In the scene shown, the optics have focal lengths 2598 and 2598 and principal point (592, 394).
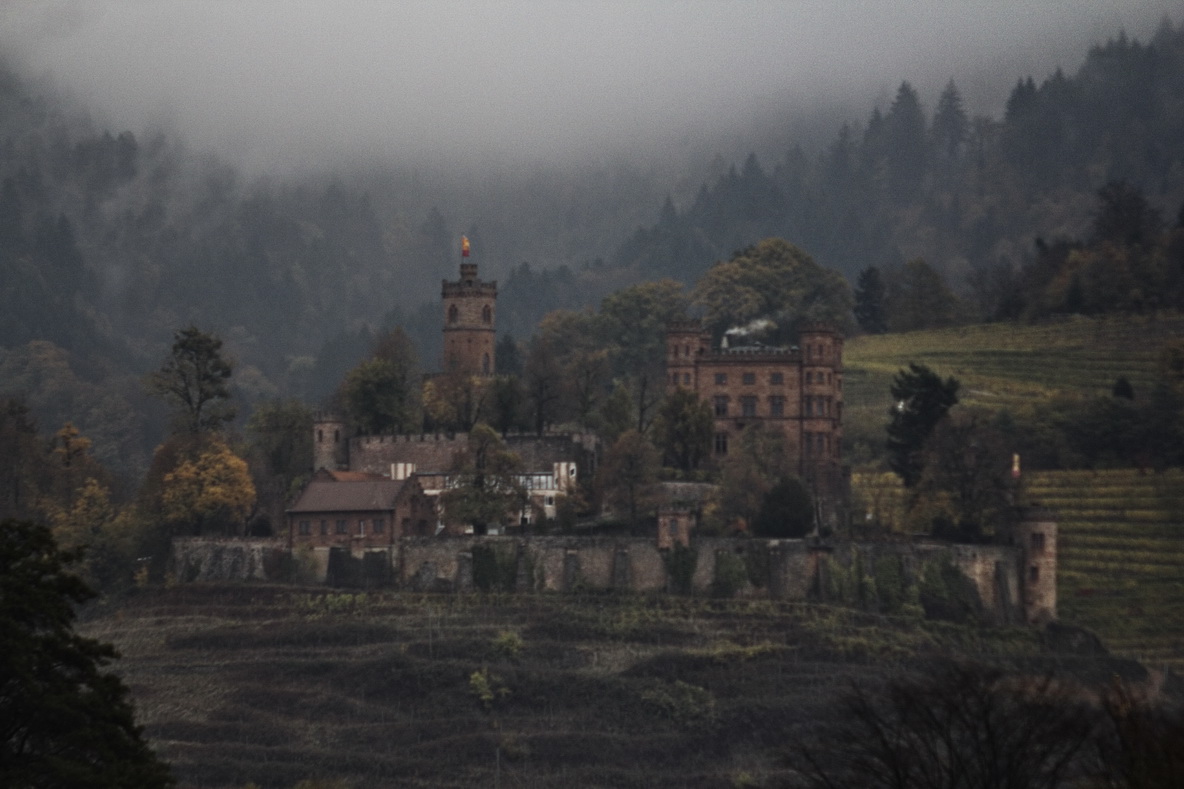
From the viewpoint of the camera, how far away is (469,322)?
11825 centimetres

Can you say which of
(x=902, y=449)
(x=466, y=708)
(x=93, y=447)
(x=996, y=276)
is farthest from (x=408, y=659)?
(x=996, y=276)

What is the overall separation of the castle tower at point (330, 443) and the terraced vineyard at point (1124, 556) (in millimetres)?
28436

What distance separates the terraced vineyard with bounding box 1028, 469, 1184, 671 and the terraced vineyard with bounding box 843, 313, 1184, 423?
522 inches

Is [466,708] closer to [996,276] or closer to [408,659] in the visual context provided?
[408,659]

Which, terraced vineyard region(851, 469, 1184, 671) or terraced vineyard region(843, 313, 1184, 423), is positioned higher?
terraced vineyard region(843, 313, 1184, 423)

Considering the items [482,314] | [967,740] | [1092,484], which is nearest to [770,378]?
[1092,484]

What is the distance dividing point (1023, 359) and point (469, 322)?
30.3m

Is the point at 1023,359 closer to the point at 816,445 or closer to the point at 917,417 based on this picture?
the point at 816,445

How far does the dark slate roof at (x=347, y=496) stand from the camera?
9944 centimetres

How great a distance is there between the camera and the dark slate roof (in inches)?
3915

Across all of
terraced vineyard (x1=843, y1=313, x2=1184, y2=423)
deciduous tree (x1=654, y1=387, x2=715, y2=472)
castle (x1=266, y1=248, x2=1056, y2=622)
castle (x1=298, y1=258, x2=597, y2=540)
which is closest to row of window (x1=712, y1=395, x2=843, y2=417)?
castle (x1=266, y1=248, x2=1056, y2=622)

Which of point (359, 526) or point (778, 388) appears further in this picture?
point (778, 388)

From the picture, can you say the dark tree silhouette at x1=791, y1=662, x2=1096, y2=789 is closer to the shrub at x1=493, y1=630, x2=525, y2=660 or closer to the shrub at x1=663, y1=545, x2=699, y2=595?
the shrub at x1=493, y1=630, x2=525, y2=660

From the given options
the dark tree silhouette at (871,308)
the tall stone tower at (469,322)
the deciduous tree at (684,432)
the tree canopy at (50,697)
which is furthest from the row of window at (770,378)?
the tree canopy at (50,697)
